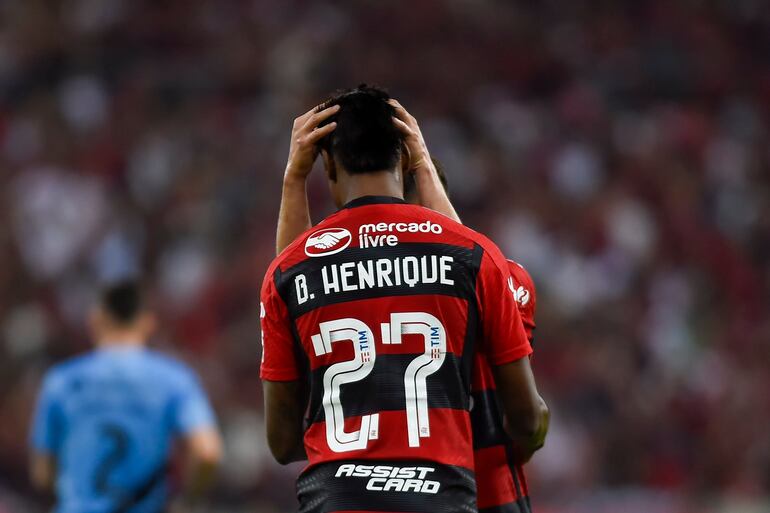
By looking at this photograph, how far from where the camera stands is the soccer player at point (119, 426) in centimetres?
584

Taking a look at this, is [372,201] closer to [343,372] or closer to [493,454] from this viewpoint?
[343,372]

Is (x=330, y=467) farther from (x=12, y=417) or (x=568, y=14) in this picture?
(x=568, y=14)

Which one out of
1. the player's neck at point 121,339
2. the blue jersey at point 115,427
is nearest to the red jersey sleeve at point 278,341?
the blue jersey at point 115,427

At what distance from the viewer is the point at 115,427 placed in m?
5.87

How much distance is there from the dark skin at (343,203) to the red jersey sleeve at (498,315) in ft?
0.11

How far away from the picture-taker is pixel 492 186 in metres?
11.9

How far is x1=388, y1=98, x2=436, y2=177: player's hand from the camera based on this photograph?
11.0 ft

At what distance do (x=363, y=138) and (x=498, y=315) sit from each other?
56 cm

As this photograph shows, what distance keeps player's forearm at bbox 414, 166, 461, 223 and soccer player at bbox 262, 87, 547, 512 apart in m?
0.21

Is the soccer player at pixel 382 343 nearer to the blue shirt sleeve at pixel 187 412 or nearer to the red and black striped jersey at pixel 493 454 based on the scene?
the red and black striped jersey at pixel 493 454

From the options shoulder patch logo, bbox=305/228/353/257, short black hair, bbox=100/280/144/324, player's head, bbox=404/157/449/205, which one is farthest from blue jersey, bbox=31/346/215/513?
shoulder patch logo, bbox=305/228/353/257

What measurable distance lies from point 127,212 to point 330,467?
902 cm

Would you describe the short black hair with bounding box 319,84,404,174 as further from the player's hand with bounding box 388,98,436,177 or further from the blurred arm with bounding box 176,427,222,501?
the blurred arm with bounding box 176,427,222,501

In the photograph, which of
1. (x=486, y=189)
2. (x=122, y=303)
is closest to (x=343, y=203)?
(x=122, y=303)
